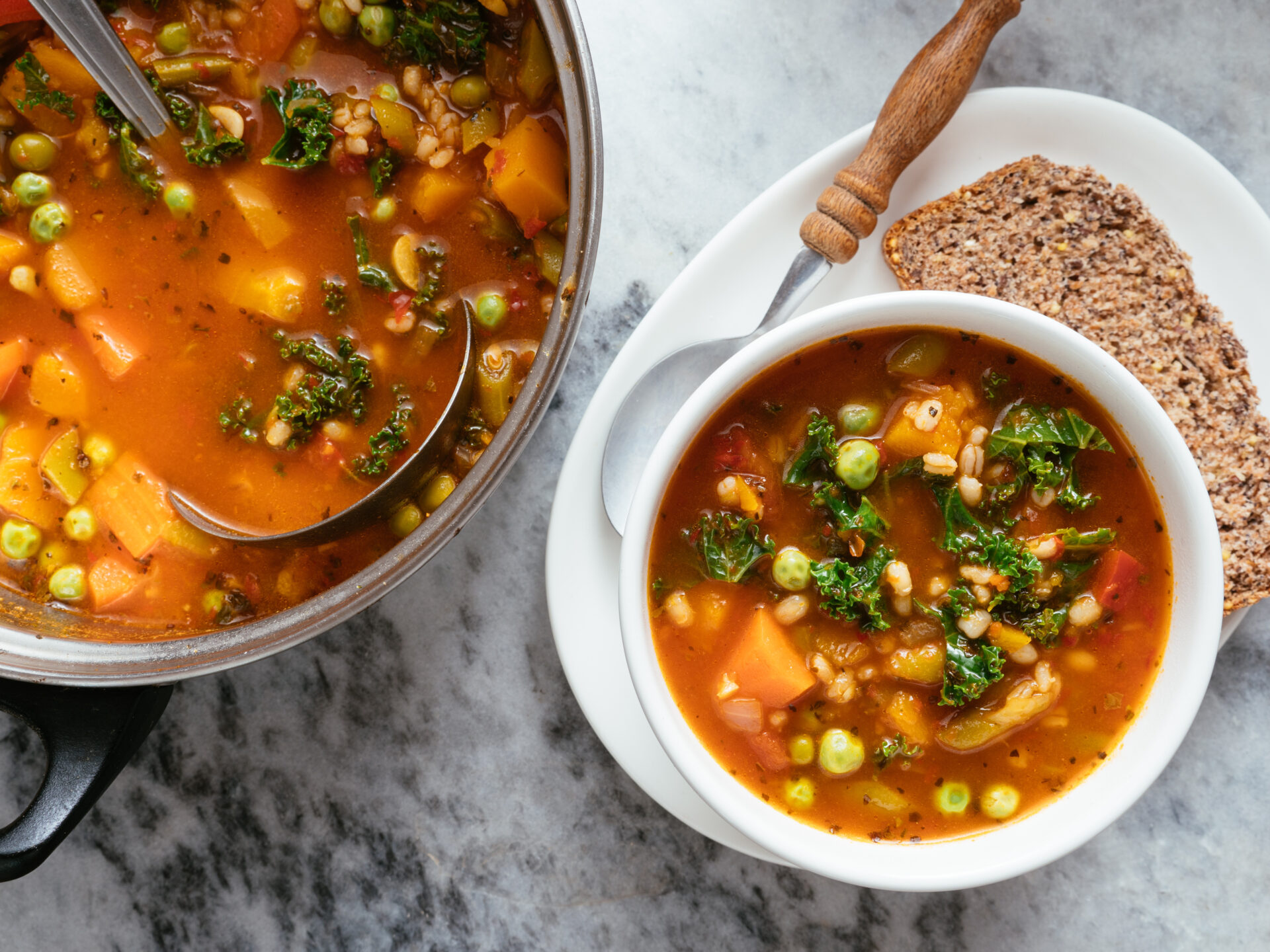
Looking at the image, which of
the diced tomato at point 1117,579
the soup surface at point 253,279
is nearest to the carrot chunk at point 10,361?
the soup surface at point 253,279

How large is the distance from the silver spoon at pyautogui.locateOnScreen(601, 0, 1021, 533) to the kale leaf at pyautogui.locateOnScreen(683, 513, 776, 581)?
17.2 inches

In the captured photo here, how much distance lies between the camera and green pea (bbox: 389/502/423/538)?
2783 mm

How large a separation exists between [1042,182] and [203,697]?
311cm

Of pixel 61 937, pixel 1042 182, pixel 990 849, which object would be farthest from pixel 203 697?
pixel 1042 182

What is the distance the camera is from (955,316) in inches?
95.3

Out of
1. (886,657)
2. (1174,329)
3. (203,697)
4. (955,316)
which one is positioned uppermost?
(955,316)

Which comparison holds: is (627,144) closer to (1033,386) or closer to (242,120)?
(242,120)

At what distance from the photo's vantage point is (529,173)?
105 inches

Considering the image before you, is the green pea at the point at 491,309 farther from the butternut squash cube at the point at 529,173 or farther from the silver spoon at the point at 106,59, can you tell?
the silver spoon at the point at 106,59

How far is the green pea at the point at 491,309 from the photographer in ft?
9.04

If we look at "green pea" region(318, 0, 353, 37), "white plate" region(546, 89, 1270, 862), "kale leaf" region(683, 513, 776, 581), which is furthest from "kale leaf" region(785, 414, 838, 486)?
"green pea" region(318, 0, 353, 37)

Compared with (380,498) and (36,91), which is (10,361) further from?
(380,498)

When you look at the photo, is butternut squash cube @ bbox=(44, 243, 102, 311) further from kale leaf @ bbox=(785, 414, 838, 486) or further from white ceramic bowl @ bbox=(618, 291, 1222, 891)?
kale leaf @ bbox=(785, 414, 838, 486)

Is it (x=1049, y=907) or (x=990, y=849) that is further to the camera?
(x=1049, y=907)
